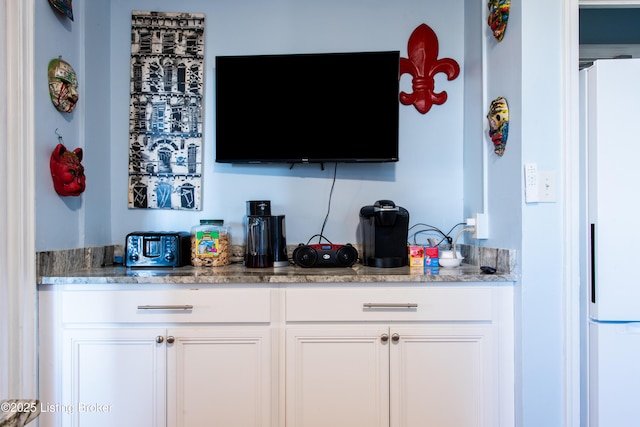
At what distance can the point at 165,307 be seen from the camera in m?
1.49

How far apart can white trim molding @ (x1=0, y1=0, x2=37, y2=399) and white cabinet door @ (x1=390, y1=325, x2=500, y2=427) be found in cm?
140

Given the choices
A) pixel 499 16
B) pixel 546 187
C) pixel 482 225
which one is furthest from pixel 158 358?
pixel 499 16

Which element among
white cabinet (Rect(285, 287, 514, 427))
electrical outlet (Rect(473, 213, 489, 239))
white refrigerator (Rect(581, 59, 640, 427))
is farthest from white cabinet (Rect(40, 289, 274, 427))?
white refrigerator (Rect(581, 59, 640, 427))

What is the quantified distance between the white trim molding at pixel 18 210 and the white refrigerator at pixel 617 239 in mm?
2111

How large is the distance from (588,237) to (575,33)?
77cm

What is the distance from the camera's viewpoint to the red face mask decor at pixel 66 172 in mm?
1618

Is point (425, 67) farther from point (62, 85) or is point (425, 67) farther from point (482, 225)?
point (62, 85)

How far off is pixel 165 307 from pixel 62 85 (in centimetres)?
105

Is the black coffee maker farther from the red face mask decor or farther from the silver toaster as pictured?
the red face mask decor

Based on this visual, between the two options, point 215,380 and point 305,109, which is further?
point 305,109

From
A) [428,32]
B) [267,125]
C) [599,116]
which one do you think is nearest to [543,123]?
[599,116]

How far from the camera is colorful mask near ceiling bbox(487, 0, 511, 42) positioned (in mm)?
1585

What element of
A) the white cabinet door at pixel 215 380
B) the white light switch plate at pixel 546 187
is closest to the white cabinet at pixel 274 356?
the white cabinet door at pixel 215 380

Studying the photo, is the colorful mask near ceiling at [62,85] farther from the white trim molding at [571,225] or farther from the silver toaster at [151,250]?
the white trim molding at [571,225]
